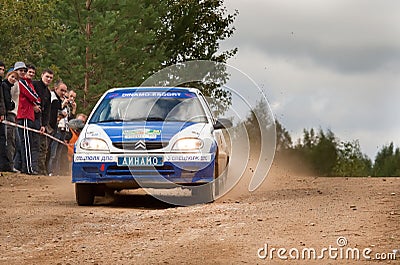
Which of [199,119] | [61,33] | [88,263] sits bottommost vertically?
[88,263]

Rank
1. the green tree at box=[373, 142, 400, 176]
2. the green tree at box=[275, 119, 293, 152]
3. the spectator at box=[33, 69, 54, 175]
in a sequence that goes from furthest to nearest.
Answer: the green tree at box=[373, 142, 400, 176] < the green tree at box=[275, 119, 293, 152] < the spectator at box=[33, 69, 54, 175]

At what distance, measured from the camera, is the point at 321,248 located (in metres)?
7.31

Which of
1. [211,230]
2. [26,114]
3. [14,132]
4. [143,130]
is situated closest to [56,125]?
[26,114]

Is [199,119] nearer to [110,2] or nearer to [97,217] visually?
[97,217]

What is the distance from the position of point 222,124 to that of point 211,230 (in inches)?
158

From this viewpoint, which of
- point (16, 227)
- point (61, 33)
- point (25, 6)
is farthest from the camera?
point (25, 6)

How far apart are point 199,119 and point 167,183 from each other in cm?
142

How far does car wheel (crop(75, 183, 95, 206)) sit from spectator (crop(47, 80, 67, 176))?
7228 mm

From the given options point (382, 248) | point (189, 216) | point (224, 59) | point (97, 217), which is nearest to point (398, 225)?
point (382, 248)

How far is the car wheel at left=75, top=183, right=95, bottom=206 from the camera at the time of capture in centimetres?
1195

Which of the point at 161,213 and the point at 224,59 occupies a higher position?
the point at 224,59

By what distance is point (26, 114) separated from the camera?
700 inches

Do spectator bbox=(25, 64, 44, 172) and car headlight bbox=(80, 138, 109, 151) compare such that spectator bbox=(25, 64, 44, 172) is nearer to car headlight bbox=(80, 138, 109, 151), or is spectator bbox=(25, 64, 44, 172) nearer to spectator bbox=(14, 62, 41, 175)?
spectator bbox=(14, 62, 41, 175)

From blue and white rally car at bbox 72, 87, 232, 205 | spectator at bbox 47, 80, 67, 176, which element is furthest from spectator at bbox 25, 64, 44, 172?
blue and white rally car at bbox 72, 87, 232, 205
